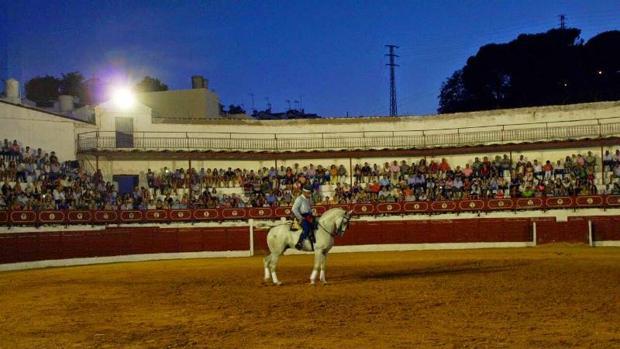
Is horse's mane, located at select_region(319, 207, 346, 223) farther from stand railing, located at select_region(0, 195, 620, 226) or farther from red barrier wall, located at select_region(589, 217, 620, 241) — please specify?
red barrier wall, located at select_region(589, 217, 620, 241)

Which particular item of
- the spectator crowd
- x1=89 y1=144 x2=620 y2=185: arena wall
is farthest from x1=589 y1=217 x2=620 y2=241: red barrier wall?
x1=89 y1=144 x2=620 y2=185: arena wall

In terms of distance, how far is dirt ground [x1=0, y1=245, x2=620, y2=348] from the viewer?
8.03 meters

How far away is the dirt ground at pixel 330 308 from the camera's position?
8031mm

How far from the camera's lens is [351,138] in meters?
33.0

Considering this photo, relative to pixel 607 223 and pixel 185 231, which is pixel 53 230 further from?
pixel 607 223

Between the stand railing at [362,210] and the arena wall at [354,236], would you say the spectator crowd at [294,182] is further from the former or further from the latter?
the arena wall at [354,236]

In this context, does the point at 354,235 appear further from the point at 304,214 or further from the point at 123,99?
the point at 123,99

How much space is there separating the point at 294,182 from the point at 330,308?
1926 cm

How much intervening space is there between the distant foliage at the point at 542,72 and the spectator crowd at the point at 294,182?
21.8 metres

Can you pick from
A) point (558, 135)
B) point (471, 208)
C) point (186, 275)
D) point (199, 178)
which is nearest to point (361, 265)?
point (186, 275)

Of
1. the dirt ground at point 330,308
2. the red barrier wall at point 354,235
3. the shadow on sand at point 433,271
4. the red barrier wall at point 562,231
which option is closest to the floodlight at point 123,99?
the red barrier wall at point 354,235

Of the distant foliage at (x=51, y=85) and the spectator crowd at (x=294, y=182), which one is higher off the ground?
the distant foliage at (x=51, y=85)

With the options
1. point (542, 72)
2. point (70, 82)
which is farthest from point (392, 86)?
point (70, 82)

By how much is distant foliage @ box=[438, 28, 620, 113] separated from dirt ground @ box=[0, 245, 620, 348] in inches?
1372
